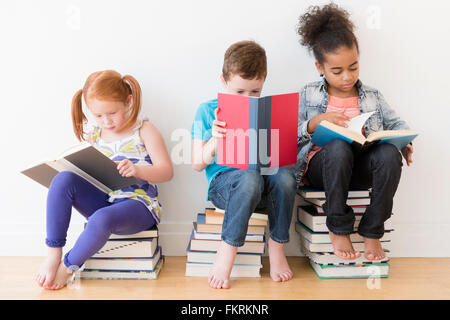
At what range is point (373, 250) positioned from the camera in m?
1.24

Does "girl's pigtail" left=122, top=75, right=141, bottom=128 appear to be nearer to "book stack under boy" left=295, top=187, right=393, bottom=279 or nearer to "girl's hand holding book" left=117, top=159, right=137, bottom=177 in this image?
"girl's hand holding book" left=117, top=159, right=137, bottom=177

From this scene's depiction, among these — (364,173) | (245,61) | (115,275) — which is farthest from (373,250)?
(115,275)

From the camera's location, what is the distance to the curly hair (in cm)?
134

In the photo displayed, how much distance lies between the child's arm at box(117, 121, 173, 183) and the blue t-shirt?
13 cm

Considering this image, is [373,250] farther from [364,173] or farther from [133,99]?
[133,99]

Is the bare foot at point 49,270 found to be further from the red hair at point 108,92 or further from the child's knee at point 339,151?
the child's knee at point 339,151

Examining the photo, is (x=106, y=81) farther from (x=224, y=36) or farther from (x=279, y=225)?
(x=279, y=225)

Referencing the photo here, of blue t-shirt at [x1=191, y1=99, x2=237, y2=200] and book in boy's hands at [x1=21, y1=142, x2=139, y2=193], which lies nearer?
book in boy's hands at [x1=21, y1=142, x2=139, y2=193]

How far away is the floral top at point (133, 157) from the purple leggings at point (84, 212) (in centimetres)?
6

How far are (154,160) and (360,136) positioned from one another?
687 millimetres

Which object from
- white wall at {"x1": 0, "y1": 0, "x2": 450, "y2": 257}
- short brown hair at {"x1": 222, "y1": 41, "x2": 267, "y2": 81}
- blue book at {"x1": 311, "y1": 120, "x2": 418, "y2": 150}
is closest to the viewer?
blue book at {"x1": 311, "y1": 120, "x2": 418, "y2": 150}

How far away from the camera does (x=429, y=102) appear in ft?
5.08

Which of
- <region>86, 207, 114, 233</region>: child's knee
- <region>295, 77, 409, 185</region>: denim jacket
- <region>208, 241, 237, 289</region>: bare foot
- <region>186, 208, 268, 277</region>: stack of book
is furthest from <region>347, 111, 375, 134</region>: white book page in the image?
<region>86, 207, 114, 233</region>: child's knee
